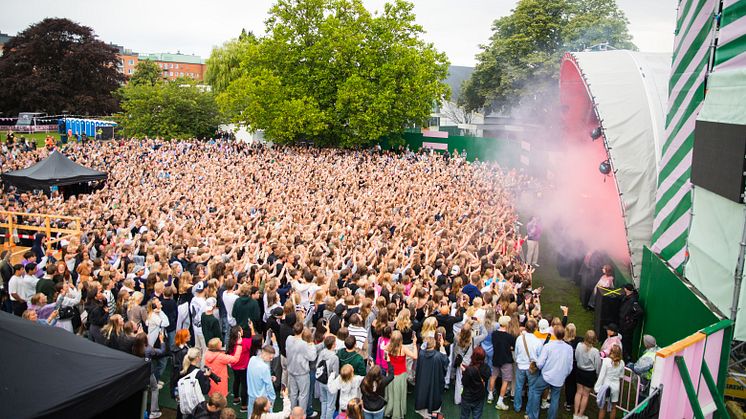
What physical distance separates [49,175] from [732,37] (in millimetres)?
16751

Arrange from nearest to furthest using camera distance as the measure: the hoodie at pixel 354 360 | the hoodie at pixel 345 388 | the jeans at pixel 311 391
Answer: the hoodie at pixel 345 388 < the hoodie at pixel 354 360 < the jeans at pixel 311 391

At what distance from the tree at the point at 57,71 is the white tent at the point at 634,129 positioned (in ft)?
168

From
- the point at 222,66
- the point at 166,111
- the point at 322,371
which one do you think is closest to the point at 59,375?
the point at 322,371

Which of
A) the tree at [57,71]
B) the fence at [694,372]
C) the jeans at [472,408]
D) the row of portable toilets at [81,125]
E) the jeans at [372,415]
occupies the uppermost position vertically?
the tree at [57,71]

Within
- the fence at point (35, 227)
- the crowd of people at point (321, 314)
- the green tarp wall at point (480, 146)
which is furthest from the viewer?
the green tarp wall at point (480, 146)

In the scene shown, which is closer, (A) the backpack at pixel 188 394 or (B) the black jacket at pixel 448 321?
(A) the backpack at pixel 188 394

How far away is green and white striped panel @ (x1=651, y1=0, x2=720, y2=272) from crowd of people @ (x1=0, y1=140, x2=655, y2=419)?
4.55ft

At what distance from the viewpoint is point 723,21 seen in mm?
6465

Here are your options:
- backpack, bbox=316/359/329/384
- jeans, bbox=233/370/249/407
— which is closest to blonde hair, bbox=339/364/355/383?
backpack, bbox=316/359/329/384

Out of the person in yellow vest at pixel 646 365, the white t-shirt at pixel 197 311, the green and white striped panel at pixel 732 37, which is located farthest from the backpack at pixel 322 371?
the green and white striped panel at pixel 732 37

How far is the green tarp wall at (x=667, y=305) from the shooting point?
6.59 m

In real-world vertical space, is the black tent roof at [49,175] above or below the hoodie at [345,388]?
above

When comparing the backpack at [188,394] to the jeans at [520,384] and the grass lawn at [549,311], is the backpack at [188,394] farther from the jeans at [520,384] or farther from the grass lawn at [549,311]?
the jeans at [520,384]

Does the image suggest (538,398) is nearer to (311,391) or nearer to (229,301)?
(311,391)
